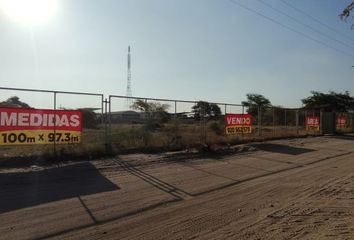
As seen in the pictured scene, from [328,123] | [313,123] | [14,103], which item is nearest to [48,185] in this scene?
[14,103]

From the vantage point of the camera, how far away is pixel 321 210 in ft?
27.7

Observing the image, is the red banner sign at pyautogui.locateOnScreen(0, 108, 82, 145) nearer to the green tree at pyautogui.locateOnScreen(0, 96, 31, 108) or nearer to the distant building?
the green tree at pyautogui.locateOnScreen(0, 96, 31, 108)

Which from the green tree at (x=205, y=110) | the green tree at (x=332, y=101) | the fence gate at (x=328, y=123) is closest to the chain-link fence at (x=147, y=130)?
the green tree at (x=205, y=110)

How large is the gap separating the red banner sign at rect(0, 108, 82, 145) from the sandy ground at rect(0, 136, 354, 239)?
1.68 metres

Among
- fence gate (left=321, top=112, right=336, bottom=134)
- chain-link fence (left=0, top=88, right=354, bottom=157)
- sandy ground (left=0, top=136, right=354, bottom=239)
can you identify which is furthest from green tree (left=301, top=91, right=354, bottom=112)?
sandy ground (left=0, top=136, right=354, bottom=239)

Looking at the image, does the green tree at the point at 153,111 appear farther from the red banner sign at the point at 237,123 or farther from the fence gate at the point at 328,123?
the fence gate at the point at 328,123

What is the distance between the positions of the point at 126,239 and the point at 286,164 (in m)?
10.8

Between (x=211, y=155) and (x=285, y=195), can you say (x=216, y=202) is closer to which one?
(x=285, y=195)

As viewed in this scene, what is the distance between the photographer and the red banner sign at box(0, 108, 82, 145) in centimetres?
1445

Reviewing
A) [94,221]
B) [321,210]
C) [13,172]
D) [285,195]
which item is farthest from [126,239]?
[13,172]

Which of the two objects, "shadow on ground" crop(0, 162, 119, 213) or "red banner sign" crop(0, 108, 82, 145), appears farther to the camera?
"red banner sign" crop(0, 108, 82, 145)

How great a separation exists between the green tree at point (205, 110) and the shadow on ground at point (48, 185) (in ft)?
34.9

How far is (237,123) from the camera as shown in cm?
2639

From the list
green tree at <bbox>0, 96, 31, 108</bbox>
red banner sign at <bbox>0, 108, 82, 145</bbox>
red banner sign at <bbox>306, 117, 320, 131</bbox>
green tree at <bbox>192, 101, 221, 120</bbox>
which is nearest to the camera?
red banner sign at <bbox>0, 108, 82, 145</bbox>
